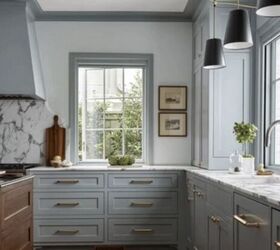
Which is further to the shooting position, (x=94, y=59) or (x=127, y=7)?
(x=94, y=59)

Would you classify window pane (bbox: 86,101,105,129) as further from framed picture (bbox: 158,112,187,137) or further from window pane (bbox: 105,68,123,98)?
framed picture (bbox: 158,112,187,137)

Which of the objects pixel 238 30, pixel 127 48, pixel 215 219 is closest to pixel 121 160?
pixel 127 48

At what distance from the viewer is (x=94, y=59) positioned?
448 centimetres

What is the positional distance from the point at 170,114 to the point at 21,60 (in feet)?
5.30

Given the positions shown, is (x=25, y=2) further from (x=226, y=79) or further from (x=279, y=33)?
(x=279, y=33)

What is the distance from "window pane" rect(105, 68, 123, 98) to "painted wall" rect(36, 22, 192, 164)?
0.80ft

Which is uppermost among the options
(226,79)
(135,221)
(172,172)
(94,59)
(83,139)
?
(94,59)

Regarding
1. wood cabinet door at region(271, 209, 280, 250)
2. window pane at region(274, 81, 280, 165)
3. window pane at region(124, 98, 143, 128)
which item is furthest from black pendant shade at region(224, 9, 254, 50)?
window pane at region(124, 98, 143, 128)

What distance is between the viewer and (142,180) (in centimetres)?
398

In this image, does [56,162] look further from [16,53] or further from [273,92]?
[273,92]

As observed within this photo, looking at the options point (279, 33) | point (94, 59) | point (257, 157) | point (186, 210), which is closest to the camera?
point (279, 33)

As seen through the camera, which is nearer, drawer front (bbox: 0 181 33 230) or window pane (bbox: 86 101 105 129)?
drawer front (bbox: 0 181 33 230)

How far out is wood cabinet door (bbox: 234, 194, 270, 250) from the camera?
5.57 feet

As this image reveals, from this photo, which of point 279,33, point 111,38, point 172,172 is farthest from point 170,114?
point 279,33
